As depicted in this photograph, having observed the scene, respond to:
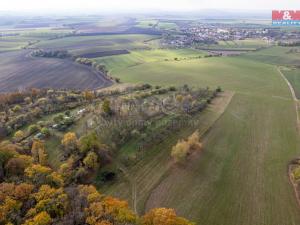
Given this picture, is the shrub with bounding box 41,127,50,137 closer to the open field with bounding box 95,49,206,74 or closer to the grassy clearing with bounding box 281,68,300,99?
the open field with bounding box 95,49,206,74

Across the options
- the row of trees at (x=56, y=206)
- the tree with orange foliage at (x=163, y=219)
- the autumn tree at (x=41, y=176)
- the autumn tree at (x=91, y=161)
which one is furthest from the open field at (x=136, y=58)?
the tree with orange foliage at (x=163, y=219)

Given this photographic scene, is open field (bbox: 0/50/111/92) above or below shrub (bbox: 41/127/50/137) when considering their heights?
above

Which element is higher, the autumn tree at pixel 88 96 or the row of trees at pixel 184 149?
the autumn tree at pixel 88 96

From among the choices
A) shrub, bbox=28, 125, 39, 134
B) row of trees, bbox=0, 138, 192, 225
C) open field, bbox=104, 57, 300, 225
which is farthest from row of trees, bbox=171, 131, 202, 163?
shrub, bbox=28, 125, 39, 134

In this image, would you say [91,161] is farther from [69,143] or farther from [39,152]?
[39,152]

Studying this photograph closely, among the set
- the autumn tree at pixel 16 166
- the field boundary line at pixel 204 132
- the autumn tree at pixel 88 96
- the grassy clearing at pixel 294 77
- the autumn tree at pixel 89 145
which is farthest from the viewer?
the grassy clearing at pixel 294 77

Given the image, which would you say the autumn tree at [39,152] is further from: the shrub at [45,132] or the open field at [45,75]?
the open field at [45,75]

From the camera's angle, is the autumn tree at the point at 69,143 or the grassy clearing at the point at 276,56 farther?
the grassy clearing at the point at 276,56
